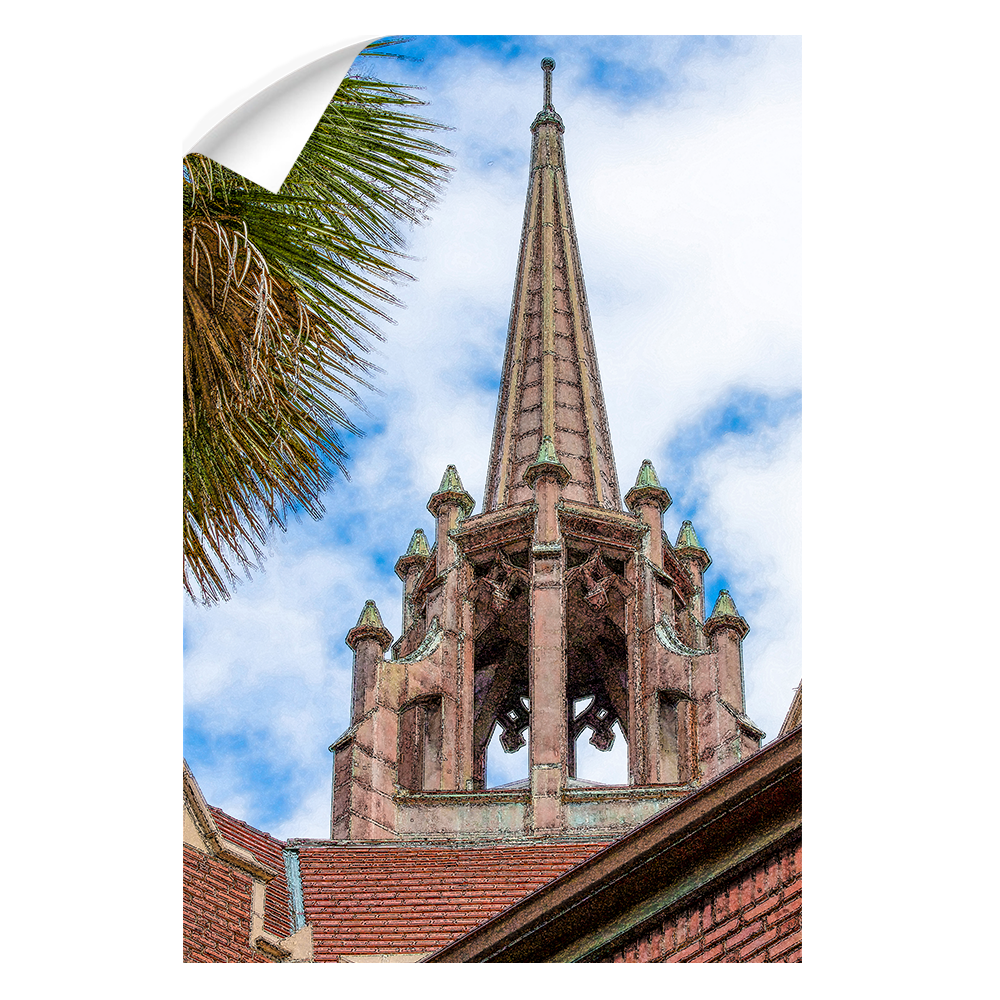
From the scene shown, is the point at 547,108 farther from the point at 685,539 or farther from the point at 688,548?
the point at 688,548

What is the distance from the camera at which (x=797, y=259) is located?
11406 mm

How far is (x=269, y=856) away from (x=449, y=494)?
4198 mm

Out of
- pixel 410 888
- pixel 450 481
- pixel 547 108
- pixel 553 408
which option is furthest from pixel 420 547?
pixel 547 108

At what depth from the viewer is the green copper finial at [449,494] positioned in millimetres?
14706

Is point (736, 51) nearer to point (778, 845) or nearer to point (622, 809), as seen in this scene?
point (778, 845)

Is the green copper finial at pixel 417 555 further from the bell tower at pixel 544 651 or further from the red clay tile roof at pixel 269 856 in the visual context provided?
the red clay tile roof at pixel 269 856

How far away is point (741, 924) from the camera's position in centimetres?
978

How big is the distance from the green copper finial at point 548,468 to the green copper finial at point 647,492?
4.43 m

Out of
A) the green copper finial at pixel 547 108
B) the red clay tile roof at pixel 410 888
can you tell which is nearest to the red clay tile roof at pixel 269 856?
the red clay tile roof at pixel 410 888

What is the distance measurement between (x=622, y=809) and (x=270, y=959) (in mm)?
10433

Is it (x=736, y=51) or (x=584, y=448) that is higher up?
(x=584, y=448)

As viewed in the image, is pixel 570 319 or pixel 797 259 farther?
pixel 570 319

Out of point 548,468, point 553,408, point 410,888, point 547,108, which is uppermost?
Result: point 553,408
